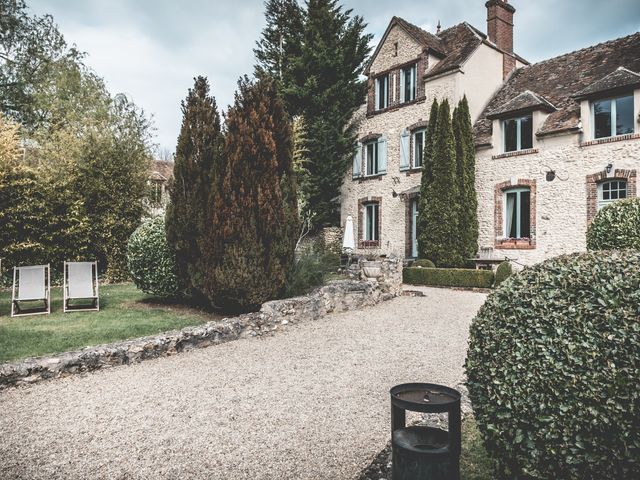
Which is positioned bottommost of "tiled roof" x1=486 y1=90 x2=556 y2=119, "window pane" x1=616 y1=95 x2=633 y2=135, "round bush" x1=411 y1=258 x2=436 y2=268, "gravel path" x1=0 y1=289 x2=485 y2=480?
"gravel path" x1=0 y1=289 x2=485 y2=480

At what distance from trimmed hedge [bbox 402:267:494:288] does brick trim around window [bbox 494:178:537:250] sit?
8.64 ft

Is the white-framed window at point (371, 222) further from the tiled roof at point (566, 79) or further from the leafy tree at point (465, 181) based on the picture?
the tiled roof at point (566, 79)

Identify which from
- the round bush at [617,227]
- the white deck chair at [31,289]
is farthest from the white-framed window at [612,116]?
the white deck chair at [31,289]

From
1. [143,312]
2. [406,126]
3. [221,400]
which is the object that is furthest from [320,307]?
[406,126]

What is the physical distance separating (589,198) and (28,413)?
14.0m

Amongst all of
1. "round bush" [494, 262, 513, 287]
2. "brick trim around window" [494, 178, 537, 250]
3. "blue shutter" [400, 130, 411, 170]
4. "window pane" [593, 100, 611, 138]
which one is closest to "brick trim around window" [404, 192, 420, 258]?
"blue shutter" [400, 130, 411, 170]

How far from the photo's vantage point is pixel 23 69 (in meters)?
21.9

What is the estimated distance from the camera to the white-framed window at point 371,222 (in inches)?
741

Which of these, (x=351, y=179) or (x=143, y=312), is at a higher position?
(x=351, y=179)

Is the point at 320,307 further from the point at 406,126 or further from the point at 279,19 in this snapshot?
the point at 279,19

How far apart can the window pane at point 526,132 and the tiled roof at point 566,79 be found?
0.48m

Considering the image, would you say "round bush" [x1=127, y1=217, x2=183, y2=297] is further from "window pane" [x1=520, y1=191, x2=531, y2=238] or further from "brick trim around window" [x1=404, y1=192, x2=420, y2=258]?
"window pane" [x1=520, y1=191, x2=531, y2=238]

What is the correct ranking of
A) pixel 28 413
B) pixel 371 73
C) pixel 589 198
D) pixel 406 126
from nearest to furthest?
pixel 28 413, pixel 589 198, pixel 406 126, pixel 371 73

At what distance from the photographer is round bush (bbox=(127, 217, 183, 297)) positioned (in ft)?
28.6
